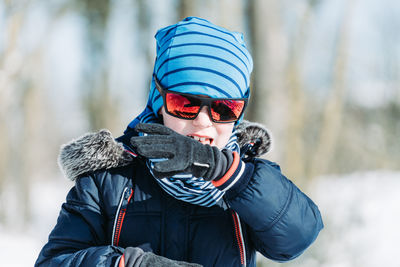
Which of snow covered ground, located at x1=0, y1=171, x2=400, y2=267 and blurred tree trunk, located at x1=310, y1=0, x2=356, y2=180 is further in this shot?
blurred tree trunk, located at x1=310, y1=0, x2=356, y2=180

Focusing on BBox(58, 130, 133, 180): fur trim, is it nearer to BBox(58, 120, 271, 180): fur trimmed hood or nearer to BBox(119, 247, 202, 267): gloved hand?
BBox(58, 120, 271, 180): fur trimmed hood

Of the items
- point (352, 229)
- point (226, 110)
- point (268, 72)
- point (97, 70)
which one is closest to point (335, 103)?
point (352, 229)

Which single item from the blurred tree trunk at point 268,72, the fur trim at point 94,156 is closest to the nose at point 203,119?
the fur trim at point 94,156

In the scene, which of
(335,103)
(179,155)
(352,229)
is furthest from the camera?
(335,103)

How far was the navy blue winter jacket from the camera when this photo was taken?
1125 millimetres

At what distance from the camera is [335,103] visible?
554cm

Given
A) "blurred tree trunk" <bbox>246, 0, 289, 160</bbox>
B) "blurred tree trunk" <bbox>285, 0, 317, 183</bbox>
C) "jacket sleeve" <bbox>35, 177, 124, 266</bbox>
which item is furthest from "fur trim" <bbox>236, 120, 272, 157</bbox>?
"blurred tree trunk" <bbox>285, 0, 317, 183</bbox>

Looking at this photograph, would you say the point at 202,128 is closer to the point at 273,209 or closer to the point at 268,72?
the point at 273,209

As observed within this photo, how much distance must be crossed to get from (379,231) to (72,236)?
4.65m

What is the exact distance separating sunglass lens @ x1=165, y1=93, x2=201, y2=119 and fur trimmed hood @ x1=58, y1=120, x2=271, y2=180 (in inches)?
9.1

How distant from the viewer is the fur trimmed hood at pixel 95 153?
1283mm

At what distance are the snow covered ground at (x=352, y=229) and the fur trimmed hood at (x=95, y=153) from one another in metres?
2.14

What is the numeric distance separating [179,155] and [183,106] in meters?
0.21

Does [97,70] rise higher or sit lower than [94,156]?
Answer: higher
